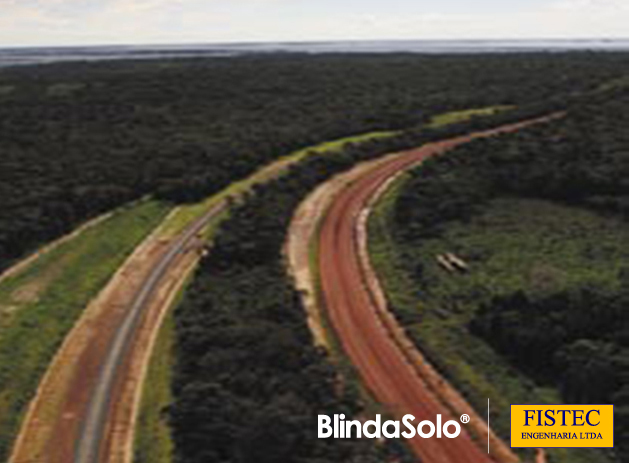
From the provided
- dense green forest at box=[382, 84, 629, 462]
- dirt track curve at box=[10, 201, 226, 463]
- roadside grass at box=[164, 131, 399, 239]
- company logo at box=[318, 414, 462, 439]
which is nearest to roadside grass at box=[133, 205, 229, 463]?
dirt track curve at box=[10, 201, 226, 463]

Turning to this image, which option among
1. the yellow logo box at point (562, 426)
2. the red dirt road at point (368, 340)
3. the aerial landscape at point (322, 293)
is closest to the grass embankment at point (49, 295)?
the aerial landscape at point (322, 293)

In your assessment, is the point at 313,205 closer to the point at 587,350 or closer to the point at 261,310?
the point at 261,310

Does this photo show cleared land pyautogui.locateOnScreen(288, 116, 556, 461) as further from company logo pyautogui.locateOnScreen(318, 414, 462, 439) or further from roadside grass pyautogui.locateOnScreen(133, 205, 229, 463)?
roadside grass pyautogui.locateOnScreen(133, 205, 229, 463)

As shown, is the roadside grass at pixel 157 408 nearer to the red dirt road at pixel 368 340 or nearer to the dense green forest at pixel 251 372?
the dense green forest at pixel 251 372

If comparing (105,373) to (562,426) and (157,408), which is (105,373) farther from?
(562,426)

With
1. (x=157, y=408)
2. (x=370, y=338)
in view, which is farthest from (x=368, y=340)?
(x=157, y=408)

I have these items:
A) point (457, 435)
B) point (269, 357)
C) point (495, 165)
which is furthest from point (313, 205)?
point (457, 435)

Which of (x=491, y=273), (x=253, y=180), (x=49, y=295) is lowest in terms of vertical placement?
(x=49, y=295)
